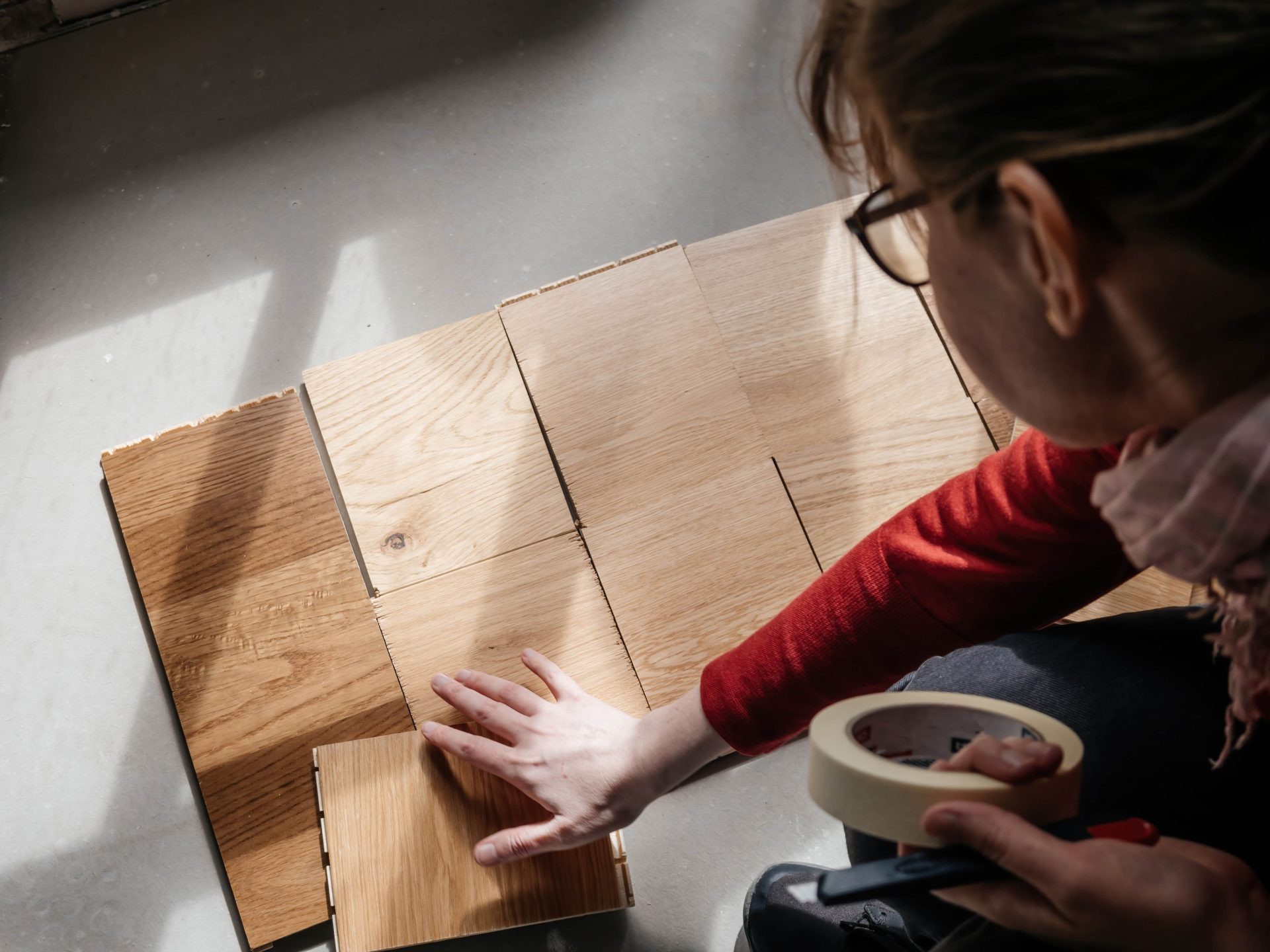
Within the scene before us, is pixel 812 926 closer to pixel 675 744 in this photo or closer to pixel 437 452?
pixel 675 744

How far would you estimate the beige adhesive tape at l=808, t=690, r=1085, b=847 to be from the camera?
63cm

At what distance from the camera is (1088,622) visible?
920mm

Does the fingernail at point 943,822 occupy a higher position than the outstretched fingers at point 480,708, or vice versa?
the outstretched fingers at point 480,708

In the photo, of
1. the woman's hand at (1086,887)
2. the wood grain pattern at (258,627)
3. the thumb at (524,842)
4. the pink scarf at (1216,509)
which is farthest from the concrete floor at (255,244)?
the pink scarf at (1216,509)

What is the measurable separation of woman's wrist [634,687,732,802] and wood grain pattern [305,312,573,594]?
0.98ft

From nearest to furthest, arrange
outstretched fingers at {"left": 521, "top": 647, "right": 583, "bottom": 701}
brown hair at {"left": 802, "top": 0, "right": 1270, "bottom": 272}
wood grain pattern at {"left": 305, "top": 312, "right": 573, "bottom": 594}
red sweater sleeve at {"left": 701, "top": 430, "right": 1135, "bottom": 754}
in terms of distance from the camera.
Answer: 1. brown hair at {"left": 802, "top": 0, "right": 1270, "bottom": 272}
2. red sweater sleeve at {"left": 701, "top": 430, "right": 1135, "bottom": 754}
3. outstretched fingers at {"left": 521, "top": 647, "right": 583, "bottom": 701}
4. wood grain pattern at {"left": 305, "top": 312, "right": 573, "bottom": 594}

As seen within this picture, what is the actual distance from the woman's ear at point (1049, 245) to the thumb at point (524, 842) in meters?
0.72

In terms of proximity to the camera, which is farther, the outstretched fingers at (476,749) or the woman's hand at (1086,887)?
the outstretched fingers at (476,749)

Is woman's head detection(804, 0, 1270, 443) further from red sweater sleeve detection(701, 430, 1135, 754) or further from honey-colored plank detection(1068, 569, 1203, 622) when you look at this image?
honey-colored plank detection(1068, 569, 1203, 622)

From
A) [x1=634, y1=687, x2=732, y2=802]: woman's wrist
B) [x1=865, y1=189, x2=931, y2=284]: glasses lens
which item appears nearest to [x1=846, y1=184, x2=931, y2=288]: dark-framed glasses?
[x1=865, y1=189, x2=931, y2=284]: glasses lens

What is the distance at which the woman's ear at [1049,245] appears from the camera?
0.43m

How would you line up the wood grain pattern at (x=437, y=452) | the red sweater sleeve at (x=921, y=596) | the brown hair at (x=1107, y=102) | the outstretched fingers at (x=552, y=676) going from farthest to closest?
the wood grain pattern at (x=437, y=452)
the outstretched fingers at (x=552, y=676)
the red sweater sleeve at (x=921, y=596)
the brown hair at (x=1107, y=102)

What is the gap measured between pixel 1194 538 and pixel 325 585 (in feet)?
3.10

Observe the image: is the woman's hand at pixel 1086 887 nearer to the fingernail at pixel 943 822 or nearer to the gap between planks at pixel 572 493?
the fingernail at pixel 943 822
